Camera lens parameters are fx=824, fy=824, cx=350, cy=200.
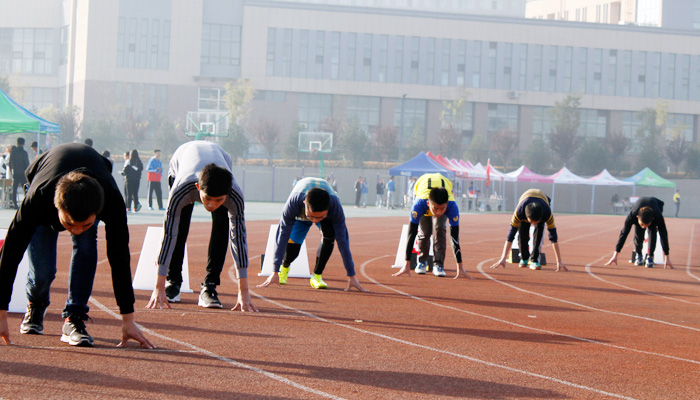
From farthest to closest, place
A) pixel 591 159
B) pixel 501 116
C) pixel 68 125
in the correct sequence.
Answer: pixel 501 116
pixel 591 159
pixel 68 125

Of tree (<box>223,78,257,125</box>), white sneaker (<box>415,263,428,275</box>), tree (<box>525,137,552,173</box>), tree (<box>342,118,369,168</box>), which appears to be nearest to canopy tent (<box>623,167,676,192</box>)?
tree (<box>525,137,552,173</box>)

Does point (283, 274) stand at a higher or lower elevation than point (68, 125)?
lower

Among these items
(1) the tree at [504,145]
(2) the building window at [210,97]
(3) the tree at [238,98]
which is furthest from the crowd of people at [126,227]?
(2) the building window at [210,97]

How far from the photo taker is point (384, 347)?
20.4ft

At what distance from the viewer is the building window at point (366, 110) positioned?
7275cm

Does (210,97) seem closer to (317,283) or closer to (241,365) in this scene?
(317,283)

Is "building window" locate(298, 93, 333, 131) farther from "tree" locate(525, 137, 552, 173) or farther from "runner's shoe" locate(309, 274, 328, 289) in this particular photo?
"runner's shoe" locate(309, 274, 328, 289)

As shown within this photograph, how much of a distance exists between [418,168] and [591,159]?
29014mm

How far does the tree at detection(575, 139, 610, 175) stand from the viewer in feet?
212

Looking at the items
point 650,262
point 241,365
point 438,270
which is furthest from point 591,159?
point 241,365

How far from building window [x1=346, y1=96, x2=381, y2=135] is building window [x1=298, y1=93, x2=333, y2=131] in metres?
1.96

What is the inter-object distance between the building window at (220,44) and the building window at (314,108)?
6.89m

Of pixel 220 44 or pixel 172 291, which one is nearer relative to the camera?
pixel 172 291

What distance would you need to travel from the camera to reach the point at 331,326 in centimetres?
706
